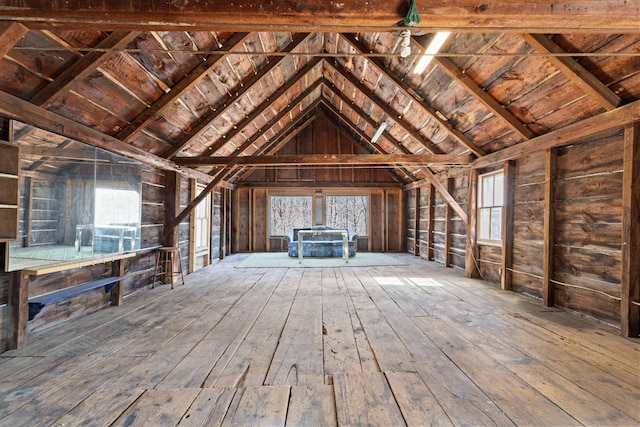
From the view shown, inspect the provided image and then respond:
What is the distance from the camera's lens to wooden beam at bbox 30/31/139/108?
286 centimetres

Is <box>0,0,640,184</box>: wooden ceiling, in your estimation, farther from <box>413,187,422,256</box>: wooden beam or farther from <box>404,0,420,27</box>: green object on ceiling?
<box>413,187,422,256</box>: wooden beam

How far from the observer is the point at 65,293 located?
10.6 feet

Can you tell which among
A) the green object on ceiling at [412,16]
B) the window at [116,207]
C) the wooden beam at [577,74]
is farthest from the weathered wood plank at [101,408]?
the wooden beam at [577,74]

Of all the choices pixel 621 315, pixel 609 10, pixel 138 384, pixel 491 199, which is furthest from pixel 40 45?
pixel 491 199

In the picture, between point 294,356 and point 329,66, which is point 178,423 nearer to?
point 294,356

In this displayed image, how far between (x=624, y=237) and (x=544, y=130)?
184 cm

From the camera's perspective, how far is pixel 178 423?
1712 millimetres

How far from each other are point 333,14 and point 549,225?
417 centimetres

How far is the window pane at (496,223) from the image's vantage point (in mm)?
5651

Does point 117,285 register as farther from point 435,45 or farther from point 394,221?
point 394,221

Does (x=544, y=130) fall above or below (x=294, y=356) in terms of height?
above

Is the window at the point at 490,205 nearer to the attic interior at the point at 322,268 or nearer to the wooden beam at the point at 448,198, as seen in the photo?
the attic interior at the point at 322,268

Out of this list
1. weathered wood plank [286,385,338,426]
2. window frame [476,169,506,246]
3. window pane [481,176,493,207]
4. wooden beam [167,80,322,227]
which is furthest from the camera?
wooden beam [167,80,322,227]

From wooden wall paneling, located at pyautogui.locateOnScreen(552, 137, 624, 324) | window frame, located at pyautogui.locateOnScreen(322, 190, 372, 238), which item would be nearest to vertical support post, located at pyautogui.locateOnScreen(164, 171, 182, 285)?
window frame, located at pyautogui.locateOnScreen(322, 190, 372, 238)
